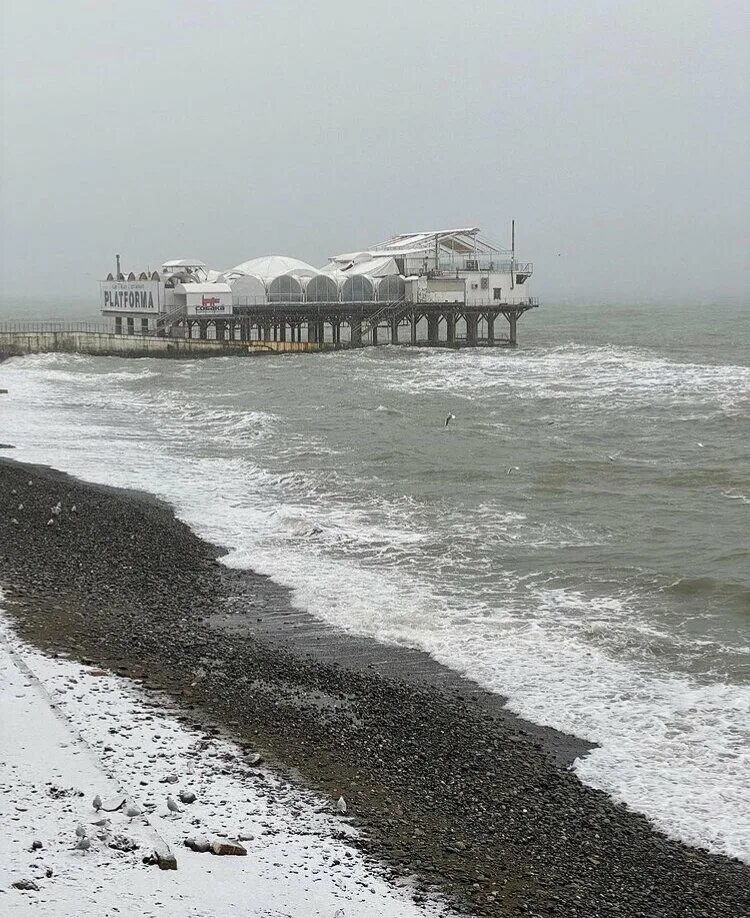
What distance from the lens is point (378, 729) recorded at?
11023mm

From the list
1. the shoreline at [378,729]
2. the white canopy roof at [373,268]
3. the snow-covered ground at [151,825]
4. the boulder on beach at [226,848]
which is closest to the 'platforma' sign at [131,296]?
the white canopy roof at [373,268]

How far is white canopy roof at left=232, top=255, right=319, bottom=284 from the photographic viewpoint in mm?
75688

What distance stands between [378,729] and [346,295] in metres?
64.0

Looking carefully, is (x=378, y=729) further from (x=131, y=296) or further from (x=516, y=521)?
(x=131, y=296)

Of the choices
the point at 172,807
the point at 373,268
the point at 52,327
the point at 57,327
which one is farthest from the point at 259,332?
the point at 172,807

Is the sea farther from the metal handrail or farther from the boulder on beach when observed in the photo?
the metal handrail

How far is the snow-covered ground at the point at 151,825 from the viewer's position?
25.5 feet

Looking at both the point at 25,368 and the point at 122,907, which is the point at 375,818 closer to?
the point at 122,907

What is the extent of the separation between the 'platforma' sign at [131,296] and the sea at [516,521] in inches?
852

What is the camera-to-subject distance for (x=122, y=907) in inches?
299

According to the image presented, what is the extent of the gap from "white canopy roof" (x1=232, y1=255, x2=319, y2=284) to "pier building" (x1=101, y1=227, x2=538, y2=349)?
0.17m

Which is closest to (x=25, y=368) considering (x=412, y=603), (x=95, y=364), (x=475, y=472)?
(x=95, y=364)

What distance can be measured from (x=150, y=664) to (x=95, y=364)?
175ft

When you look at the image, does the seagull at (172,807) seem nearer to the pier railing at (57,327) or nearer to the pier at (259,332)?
the pier at (259,332)
